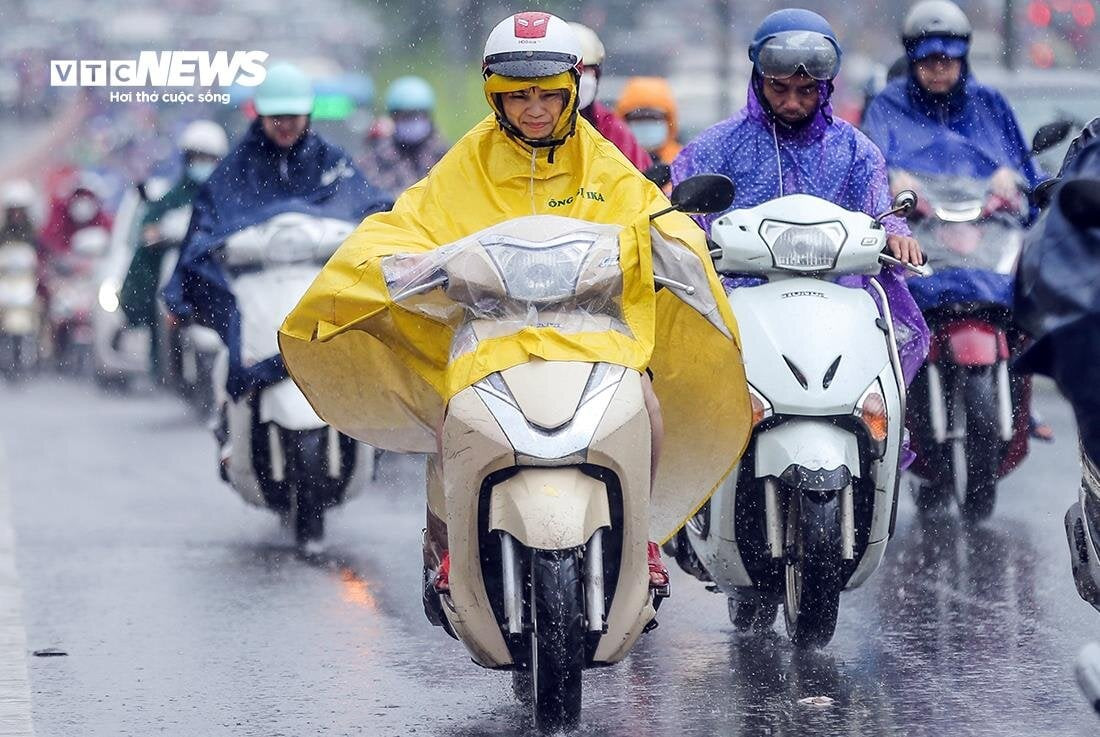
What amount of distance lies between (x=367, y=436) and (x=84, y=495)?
5.33 metres

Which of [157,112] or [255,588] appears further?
[157,112]

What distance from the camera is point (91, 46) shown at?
1411 inches

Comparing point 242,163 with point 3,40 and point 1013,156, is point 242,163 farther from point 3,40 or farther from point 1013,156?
point 3,40

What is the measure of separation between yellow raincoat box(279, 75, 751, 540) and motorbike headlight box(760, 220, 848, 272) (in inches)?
30.8

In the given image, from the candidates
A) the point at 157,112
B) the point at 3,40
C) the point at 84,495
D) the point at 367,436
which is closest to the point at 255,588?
the point at 367,436

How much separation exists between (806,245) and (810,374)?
0.43m

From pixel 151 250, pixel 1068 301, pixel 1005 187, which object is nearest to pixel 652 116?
pixel 151 250

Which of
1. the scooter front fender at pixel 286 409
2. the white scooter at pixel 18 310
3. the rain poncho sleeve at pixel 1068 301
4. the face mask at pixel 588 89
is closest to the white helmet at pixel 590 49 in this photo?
the face mask at pixel 588 89

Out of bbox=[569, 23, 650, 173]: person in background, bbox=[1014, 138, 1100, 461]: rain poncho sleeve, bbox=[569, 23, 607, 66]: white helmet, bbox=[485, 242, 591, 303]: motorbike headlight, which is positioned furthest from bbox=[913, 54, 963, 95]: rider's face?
bbox=[1014, 138, 1100, 461]: rain poncho sleeve

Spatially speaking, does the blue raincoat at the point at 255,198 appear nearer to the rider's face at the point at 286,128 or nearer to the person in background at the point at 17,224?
the rider's face at the point at 286,128

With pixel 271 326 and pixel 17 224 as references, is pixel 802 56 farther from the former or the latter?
pixel 17 224

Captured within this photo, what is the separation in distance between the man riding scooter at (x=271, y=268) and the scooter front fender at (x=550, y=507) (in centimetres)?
377

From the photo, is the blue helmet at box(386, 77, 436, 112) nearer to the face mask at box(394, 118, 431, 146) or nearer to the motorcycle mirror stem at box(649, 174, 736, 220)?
the face mask at box(394, 118, 431, 146)

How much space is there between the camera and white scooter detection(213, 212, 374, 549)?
392 inches
